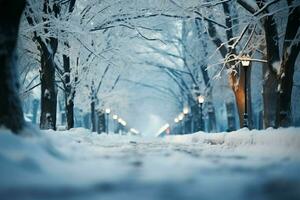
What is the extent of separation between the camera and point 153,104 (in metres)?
101

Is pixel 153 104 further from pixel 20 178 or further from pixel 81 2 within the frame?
pixel 20 178

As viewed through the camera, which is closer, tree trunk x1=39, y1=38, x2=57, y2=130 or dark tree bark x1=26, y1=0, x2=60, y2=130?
dark tree bark x1=26, y1=0, x2=60, y2=130

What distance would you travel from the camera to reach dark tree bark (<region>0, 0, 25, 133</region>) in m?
8.20

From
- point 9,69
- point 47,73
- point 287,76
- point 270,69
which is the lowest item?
point 9,69

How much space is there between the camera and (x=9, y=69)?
27.8 feet

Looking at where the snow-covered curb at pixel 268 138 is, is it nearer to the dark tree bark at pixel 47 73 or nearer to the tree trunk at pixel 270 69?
the tree trunk at pixel 270 69

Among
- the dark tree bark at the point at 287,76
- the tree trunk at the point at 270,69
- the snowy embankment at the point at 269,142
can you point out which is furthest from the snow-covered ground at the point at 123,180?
the tree trunk at the point at 270,69

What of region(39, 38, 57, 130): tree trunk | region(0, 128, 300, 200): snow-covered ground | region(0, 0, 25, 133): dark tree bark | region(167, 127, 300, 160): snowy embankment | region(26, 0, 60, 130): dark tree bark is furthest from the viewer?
region(39, 38, 57, 130): tree trunk

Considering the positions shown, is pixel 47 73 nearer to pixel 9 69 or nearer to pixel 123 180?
pixel 9 69

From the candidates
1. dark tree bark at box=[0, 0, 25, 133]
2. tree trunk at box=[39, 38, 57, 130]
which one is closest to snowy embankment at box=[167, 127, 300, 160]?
dark tree bark at box=[0, 0, 25, 133]

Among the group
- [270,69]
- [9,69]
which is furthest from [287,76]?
[9,69]

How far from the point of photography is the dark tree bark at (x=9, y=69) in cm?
820

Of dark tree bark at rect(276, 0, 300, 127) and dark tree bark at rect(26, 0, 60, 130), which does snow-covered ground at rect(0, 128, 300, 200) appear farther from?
dark tree bark at rect(26, 0, 60, 130)

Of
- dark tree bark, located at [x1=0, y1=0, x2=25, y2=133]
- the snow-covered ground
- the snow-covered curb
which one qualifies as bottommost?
the snow-covered ground
